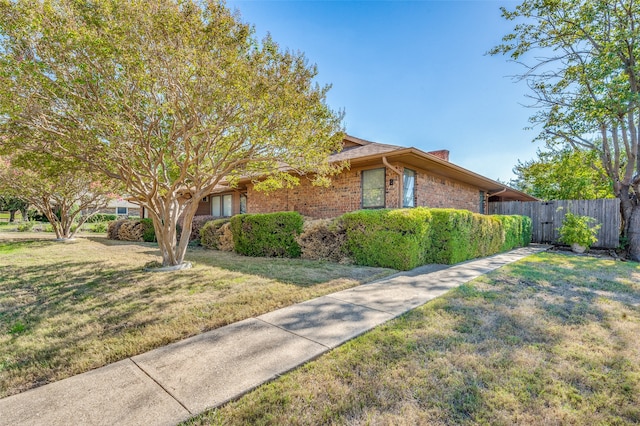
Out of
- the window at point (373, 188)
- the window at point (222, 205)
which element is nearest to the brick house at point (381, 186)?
the window at point (373, 188)

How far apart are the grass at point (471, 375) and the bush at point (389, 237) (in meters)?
2.90

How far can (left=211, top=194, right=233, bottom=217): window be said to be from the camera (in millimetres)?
16922

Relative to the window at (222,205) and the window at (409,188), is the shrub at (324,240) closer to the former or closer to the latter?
the window at (409,188)

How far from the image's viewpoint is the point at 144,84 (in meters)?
5.20

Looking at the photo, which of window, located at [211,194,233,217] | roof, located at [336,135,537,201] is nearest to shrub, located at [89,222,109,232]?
window, located at [211,194,233,217]

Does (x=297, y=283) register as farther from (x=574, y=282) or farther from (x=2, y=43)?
(x=2, y=43)

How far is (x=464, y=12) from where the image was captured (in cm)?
930

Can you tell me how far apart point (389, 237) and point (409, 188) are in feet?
11.5

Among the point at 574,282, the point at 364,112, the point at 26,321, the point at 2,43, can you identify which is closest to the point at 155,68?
the point at 2,43

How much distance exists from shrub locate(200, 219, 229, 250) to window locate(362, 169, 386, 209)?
19.2 ft

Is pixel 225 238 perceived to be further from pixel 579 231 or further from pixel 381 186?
pixel 579 231

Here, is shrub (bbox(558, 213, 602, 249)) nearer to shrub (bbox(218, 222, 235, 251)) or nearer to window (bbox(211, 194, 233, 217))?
shrub (bbox(218, 222, 235, 251))

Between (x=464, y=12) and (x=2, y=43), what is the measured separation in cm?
1153

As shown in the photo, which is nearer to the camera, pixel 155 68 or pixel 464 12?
pixel 155 68
